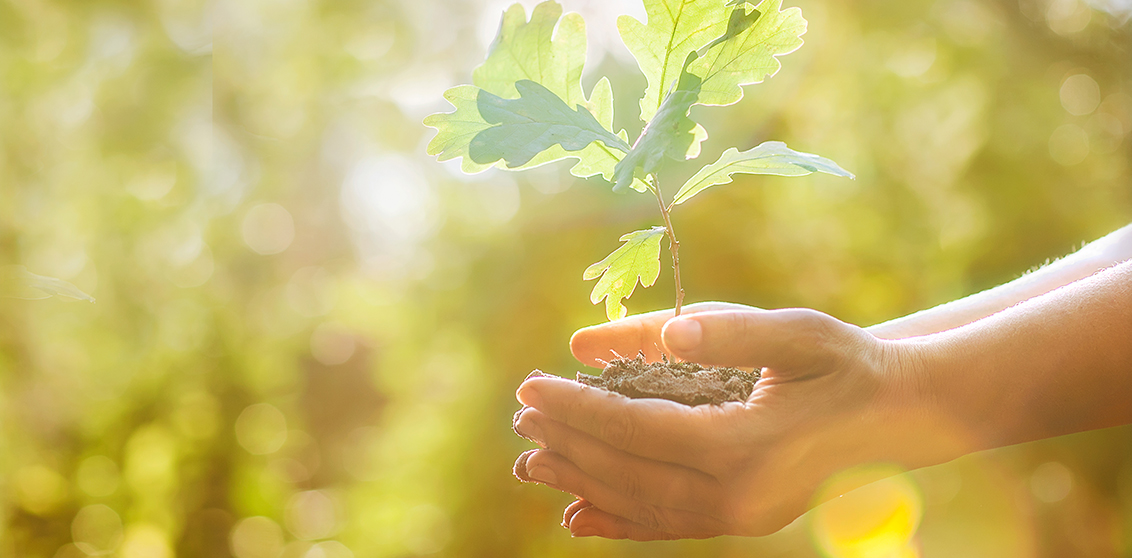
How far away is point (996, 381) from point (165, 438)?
29.6ft

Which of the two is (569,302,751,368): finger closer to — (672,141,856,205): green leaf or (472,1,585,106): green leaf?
(672,141,856,205): green leaf

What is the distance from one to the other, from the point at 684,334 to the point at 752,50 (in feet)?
2.25

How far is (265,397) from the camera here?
8602 mm

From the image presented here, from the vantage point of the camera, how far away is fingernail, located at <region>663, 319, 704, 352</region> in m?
1.21

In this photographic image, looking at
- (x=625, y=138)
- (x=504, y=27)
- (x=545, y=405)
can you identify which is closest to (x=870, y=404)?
(x=545, y=405)

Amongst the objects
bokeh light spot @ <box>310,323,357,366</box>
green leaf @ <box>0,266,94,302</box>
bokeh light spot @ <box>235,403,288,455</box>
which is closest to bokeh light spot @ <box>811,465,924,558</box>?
green leaf @ <box>0,266,94,302</box>

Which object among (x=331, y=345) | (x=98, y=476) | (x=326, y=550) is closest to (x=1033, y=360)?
(x=331, y=345)

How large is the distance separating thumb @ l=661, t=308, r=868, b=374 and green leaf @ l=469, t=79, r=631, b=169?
48cm

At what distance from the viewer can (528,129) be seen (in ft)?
4.71

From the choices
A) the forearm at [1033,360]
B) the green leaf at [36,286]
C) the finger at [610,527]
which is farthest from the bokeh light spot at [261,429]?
the forearm at [1033,360]

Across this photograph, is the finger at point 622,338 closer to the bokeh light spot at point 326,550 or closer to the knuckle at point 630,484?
the knuckle at point 630,484

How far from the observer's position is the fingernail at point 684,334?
121cm

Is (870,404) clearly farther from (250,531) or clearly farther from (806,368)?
(250,531)

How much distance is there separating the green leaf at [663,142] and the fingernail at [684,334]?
301mm
